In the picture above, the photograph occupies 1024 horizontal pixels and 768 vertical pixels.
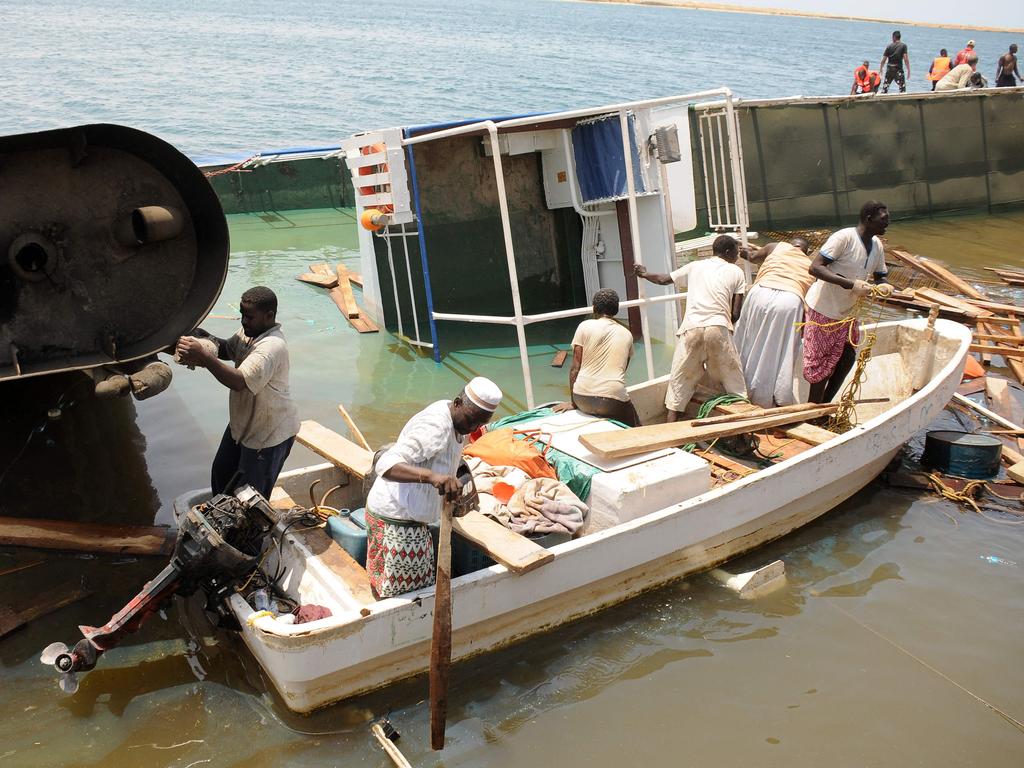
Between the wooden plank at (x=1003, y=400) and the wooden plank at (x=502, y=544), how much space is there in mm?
6536

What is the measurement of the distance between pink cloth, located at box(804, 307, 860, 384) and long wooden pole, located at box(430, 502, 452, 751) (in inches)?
179

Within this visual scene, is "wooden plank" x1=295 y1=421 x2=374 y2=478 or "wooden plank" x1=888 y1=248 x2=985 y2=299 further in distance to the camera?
"wooden plank" x1=888 y1=248 x2=985 y2=299

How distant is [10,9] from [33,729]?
235ft

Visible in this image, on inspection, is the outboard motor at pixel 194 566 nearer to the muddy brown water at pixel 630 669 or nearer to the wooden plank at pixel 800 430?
the muddy brown water at pixel 630 669

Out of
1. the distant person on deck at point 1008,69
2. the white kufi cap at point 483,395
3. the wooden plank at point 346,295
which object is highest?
the distant person on deck at point 1008,69

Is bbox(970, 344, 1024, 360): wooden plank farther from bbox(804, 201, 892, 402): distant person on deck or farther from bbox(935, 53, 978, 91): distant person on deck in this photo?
bbox(935, 53, 978, 91): distant person on deck

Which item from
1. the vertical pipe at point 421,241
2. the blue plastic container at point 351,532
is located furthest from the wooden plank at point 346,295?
the blue plastic container at point 351,532

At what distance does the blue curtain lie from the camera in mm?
10000

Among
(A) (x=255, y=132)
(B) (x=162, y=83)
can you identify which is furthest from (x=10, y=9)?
(A) (x=255, y=132)

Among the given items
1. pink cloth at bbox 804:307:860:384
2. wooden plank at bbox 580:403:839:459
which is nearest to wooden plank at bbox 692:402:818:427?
wooden plank at bbox 580:403:839:459

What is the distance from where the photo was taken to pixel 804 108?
18500 millimetres

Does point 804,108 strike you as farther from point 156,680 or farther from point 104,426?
point 156,680

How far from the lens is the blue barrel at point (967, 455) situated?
777 cm

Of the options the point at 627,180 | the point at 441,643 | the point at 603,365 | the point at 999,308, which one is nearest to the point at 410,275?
the point at 627,180
